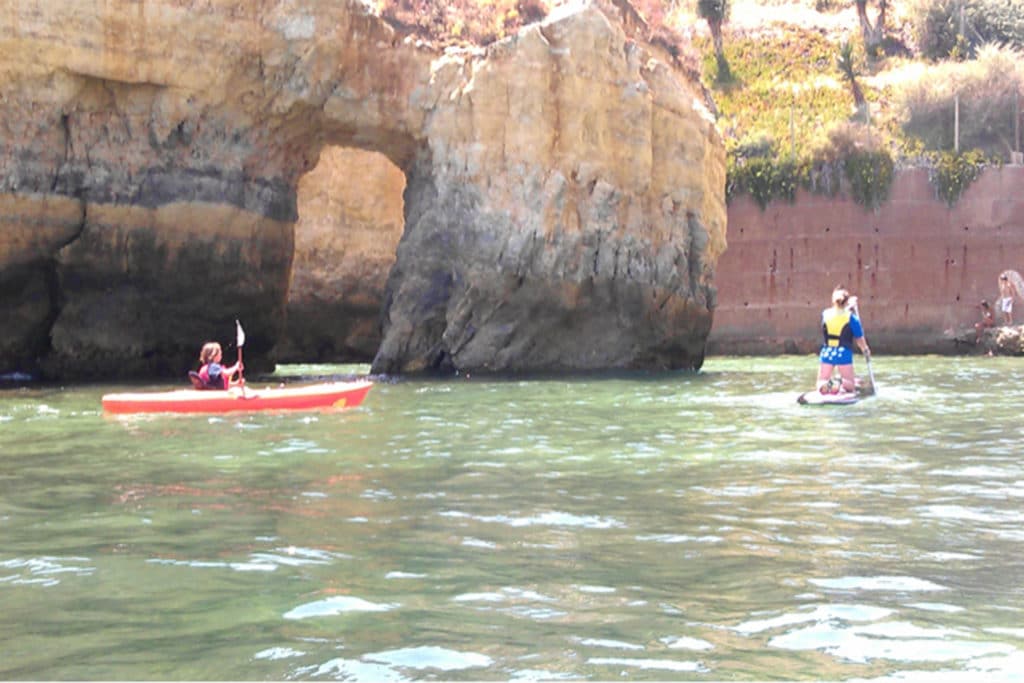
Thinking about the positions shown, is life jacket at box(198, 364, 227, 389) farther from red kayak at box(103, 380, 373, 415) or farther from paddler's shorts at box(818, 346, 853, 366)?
paddler's shorts at box(818, 346, 853, 366)

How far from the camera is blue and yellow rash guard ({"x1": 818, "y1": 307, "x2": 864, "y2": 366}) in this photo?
1529 cm

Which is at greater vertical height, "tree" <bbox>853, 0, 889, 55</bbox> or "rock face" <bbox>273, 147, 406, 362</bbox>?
"tree" <bbox>853, 0, 889, 55</bbox>

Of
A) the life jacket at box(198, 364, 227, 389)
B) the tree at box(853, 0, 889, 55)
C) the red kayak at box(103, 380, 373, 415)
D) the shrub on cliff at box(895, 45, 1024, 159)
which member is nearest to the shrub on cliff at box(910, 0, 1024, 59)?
the tree at box(853, 0, 889, 55)

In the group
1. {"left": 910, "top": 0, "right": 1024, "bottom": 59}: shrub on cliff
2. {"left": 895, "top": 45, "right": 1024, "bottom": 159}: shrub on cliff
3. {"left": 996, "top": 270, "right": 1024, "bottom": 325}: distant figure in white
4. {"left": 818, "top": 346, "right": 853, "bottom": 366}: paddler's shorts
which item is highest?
{"left": 910, "top": 0, "right": 1024, "bottom": 59}: shrub on cliff

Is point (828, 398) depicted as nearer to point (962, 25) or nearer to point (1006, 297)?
point (1006, 297)

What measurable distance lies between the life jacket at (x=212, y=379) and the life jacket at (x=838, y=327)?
7.38 metres

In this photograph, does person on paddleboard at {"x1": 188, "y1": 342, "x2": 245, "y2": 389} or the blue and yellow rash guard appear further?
person on paddleboard at {"x1": 188, "y1": 342, "x2": 245, "y2": 389}

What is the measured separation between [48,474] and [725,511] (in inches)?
189

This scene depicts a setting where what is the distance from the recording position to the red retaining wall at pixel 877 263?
35.7m

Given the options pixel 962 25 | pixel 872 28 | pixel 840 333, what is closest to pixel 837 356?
pixel 840 333

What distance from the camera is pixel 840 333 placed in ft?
50.4

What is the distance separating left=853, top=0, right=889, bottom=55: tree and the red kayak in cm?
3718

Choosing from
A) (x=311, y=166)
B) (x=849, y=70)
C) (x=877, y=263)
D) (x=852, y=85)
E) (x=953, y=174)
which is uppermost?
(x=849, y=70)

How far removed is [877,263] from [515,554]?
32043 mm
